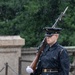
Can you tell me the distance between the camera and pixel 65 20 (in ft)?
53.0

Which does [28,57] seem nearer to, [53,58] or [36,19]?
[53,58]

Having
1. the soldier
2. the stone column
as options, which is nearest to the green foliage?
the stone column

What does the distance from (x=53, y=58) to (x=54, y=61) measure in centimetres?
5

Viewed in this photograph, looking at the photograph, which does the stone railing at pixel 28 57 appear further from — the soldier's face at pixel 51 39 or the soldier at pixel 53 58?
the soldier's face at pixel 51 39

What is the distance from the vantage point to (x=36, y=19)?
16.9 metres

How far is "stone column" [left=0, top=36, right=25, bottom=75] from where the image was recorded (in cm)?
1048

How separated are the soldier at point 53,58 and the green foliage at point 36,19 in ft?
28.6

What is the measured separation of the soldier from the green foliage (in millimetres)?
8716

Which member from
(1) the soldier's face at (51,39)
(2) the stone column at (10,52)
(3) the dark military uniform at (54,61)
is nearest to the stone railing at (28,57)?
(2) the stone column at (10,52)

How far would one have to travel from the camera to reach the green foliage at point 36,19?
16.1m

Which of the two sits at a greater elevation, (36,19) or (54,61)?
(54,61)

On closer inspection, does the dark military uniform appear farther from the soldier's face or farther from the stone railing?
the stone railing

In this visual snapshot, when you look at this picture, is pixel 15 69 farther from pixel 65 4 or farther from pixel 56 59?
pixel 65 4

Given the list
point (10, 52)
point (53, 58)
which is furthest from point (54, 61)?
point (10, 52)
